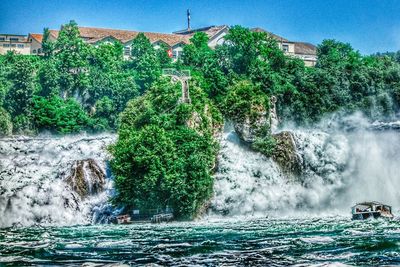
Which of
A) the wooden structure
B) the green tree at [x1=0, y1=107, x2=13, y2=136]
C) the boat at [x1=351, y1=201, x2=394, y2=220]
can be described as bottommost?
the boat at [x1=351, y1=201, x2=394, y2=220]

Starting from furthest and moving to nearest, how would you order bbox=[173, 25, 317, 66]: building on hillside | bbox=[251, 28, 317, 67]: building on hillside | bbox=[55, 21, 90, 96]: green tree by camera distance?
1. bbox=[251, 28, 317, 67]: building on hillside
2. bbox=[173, 25, 317, 66]: building on hillside
3. bbox=[55, 21, 90, 96]: green tree

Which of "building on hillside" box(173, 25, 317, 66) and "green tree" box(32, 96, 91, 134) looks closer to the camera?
"green tree" box(32, 96, 91, 134)

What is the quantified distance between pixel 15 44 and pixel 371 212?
54.0 metres

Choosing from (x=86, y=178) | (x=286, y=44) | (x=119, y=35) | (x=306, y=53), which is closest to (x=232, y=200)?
(x=86, y=178)

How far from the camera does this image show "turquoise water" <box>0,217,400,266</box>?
784 inches

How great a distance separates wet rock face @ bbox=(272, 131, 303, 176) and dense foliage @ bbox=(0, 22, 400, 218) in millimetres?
595

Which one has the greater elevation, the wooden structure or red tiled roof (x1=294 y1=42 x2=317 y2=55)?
red tiled roof (x1=294 y1=42 x2=317 y2=55)

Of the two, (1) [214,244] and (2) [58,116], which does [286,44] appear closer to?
(2) [58,116]

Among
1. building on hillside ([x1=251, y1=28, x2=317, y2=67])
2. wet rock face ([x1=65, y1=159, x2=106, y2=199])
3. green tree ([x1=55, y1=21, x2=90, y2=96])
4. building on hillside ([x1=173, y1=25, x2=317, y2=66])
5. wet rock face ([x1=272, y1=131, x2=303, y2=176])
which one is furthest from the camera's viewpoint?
building on hillside ([x1=251, y1=28, x2=317, y2=67])

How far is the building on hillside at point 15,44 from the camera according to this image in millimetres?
75125

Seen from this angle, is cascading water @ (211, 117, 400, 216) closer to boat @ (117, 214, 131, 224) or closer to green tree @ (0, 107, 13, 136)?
boat @ (117, 214, 131, 224)

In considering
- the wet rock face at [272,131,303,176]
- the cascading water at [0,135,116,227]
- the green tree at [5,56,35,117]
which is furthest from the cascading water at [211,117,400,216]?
the green tree at [5,56,35,117]

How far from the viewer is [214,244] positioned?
23.7 m

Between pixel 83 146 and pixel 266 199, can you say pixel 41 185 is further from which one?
pixel 266 199
